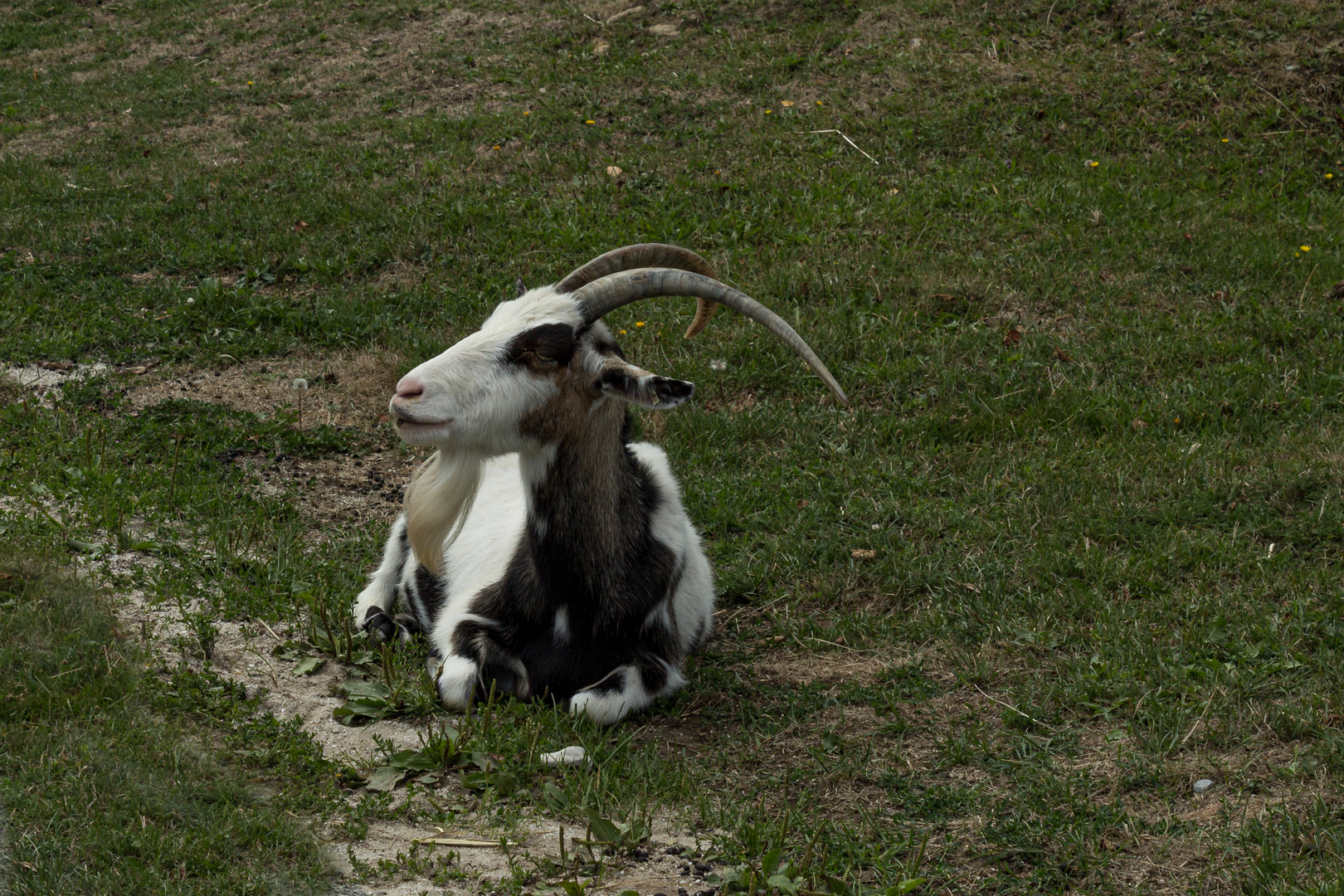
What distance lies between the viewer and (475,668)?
14.3 ft

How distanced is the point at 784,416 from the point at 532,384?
9.44 feet

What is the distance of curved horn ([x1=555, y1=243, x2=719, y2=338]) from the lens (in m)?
4.52

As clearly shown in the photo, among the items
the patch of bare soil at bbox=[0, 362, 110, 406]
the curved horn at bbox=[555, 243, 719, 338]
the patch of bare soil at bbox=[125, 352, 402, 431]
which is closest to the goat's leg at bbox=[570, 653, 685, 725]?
the curved horn at bbox=[555, 243, 719, 338]

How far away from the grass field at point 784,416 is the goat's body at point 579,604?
0.56 feet

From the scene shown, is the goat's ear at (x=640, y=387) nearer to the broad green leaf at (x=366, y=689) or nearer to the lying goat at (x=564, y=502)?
the lying goat at (x=564, y=502)

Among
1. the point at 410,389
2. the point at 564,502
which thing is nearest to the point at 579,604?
the point at 564,502

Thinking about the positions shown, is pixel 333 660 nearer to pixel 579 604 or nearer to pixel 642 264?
pixel 579 604

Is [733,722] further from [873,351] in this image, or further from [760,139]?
[760,139]

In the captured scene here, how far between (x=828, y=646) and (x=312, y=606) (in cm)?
203

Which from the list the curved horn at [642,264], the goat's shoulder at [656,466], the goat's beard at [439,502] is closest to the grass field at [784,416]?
the goat's beard at [439,502]

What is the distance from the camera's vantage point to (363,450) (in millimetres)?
6719

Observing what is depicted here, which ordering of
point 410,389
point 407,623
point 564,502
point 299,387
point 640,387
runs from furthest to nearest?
point 299,387 < point 407,623 < point 564,502 < point 640,387 < point 410,389

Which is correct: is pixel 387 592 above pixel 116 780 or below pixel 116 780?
below

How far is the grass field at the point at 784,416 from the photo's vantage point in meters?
3.62
